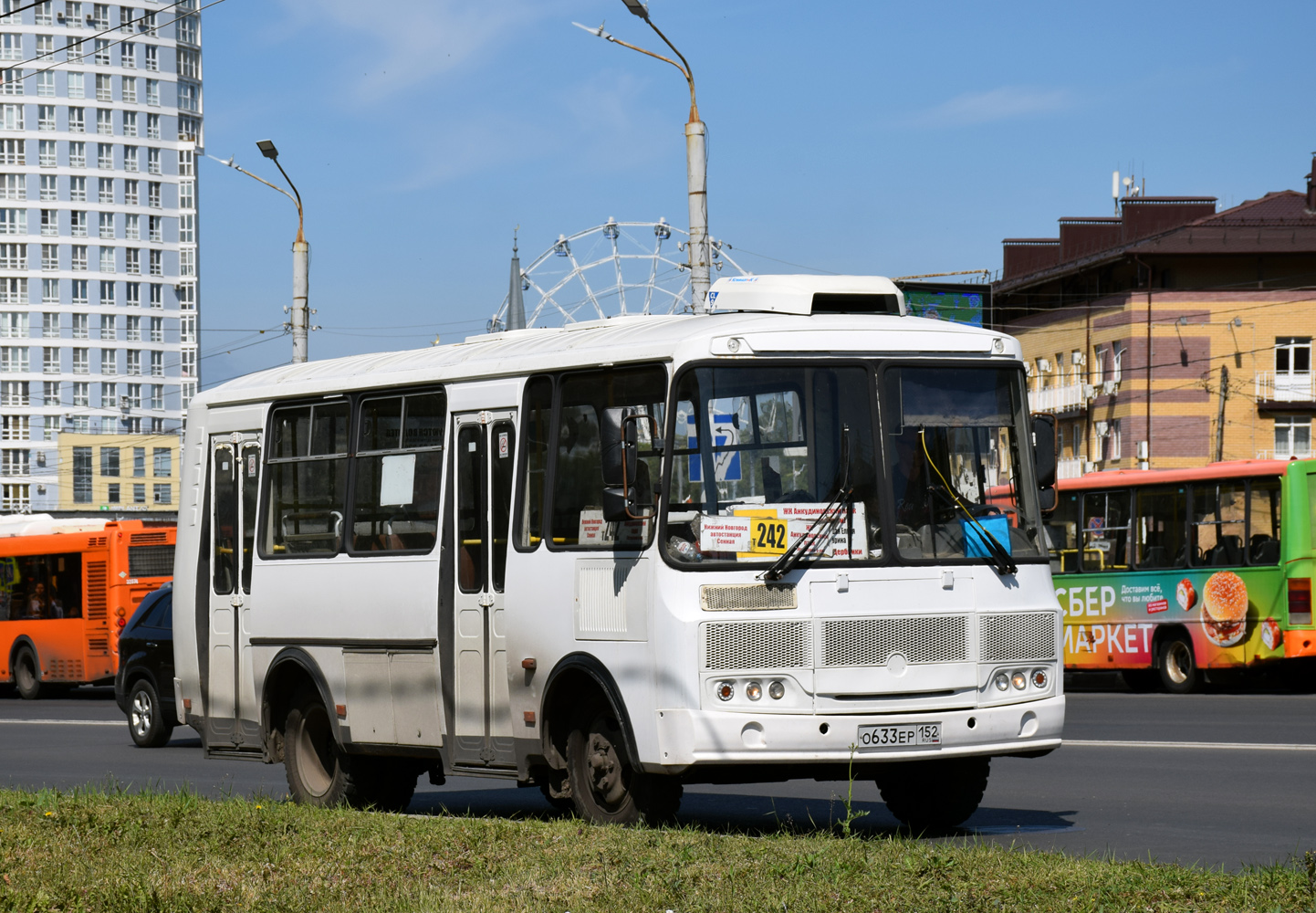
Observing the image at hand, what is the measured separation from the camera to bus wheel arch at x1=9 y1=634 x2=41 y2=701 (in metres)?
35.2

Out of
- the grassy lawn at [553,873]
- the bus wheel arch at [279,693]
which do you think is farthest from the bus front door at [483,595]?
the bus wheel arch at [279,693]

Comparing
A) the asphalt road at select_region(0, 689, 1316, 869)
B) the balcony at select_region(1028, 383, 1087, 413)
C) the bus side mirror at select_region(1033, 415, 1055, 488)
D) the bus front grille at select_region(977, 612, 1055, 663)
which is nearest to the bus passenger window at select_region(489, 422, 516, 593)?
the asphalt road at select_region(0, 689, 1316, 869)

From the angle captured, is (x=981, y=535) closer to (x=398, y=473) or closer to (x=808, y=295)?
(x=808, y=295)

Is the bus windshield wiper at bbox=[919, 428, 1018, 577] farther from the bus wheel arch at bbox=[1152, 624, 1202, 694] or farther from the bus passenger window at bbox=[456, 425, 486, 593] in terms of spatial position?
the bus wheel arch at bbox=[1152, 624, 1202, 694]

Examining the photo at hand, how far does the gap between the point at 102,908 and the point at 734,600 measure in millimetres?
3588

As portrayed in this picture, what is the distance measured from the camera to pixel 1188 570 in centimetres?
2745

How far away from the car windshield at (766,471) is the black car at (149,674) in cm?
1260

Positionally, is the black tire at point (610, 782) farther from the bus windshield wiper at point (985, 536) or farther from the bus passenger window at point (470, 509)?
the bus windshield wiper at point (985, 536)

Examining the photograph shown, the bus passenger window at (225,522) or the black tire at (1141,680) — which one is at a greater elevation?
the bus passenger window at (225,522)

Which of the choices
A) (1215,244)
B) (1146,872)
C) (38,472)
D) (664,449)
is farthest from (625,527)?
(38,472)

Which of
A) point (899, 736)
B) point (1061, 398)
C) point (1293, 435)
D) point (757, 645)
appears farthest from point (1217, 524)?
point (1061, 398)

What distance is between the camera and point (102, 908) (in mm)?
8055

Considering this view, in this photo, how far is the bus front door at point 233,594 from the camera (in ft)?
44.4

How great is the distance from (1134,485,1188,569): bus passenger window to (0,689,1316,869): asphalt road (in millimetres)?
4275
